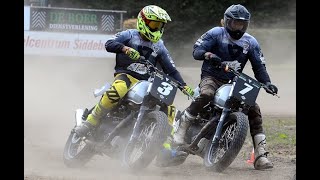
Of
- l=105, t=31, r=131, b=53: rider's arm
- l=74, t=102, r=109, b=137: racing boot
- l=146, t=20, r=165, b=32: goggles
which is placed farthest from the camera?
l=74, t=102, r=109, b=137: racing boot

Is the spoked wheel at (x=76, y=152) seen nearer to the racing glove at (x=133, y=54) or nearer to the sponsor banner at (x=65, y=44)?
the racing glove at (x=133, y=54)

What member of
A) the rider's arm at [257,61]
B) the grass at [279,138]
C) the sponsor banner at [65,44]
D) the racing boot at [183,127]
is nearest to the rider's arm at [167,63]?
the racing boot at [183,127]

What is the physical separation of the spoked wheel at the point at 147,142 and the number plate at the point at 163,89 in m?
0.21

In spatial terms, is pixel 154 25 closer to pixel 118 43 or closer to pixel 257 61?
pixel 118 43

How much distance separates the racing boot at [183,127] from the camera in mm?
9844

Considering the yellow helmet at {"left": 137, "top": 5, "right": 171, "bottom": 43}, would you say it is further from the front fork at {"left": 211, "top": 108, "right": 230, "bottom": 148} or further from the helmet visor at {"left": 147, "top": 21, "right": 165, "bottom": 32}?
the front fork at {"left": 211, "top": 108, "right": 230, "bottom": 148}

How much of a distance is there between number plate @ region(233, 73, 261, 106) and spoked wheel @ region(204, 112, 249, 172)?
0.20 meters

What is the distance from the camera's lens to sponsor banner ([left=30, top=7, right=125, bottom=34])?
26.2 metres

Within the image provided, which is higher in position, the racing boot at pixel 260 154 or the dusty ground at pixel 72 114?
the racing boot at pixel 260 154

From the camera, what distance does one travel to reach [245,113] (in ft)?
31.1

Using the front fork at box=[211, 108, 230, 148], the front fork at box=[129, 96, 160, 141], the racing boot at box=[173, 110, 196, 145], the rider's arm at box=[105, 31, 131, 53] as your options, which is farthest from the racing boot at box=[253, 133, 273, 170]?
the rider's arm at box=[105, 31, 131, 53]

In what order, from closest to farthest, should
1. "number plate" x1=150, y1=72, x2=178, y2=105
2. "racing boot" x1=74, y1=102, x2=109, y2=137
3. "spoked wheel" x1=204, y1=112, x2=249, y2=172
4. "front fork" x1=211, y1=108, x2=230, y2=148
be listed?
"spoked wheel" x1=204, y1=112, x2=249, y2=172 → "number plate" x1=150, y1=72, x2=178, y2=105 → "front fork" x1=211, y1=108, x2=230, y2=148 → "racing boot" x1=74, y1=102, x2=109, y2=137
